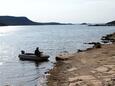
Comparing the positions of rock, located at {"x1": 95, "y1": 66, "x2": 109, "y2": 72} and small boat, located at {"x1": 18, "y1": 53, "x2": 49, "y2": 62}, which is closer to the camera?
rock, located at {"x1": 95, "y1": 66, "x2": 109, "y2": 72}

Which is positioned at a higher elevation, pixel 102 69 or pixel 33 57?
pixel 102 69

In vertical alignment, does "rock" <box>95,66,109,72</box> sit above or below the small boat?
above

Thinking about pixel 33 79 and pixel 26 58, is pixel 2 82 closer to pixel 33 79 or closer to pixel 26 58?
pixel 33 79

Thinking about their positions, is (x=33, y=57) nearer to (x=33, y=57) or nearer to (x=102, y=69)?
(x=33, y=57)

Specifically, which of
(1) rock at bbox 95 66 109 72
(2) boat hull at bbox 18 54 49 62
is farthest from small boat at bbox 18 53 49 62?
(1) rock at bbox 95 66 109 72

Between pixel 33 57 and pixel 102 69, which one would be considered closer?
pixel 102 69

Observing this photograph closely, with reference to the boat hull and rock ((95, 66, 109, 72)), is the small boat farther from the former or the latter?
rock ((95, 66, 109, 72))

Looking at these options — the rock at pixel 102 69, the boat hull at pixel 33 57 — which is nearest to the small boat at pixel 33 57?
the boat hull at pixel 33 57

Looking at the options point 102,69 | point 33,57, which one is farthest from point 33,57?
point 102,69

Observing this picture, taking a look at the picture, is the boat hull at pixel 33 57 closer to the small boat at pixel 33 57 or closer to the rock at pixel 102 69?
the small boat at pixel 33 57

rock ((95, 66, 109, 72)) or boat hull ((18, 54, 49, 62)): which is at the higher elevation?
rock ((95, 66, 109, 72))

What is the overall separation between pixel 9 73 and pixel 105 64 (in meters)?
12.5

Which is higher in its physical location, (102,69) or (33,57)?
(102,69)

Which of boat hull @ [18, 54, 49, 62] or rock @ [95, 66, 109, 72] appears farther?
boat hull @ [18, 54, 49, 62]
